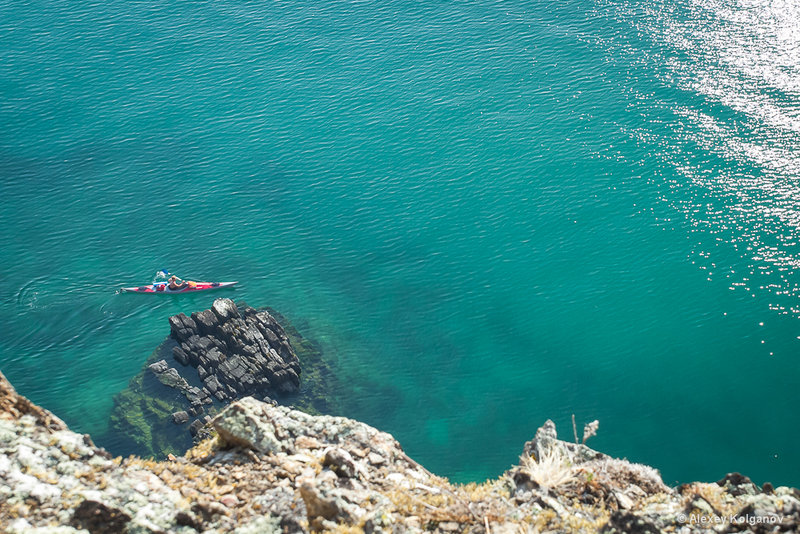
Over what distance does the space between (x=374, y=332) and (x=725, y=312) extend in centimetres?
2528

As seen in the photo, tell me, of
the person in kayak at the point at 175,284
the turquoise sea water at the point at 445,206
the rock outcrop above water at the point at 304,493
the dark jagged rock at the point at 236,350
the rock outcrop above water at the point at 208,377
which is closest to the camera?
the rock outcrop above water at the point at 304,493

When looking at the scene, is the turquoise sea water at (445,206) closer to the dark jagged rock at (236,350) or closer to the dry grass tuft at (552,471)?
the dark jagged rock at (236,350)

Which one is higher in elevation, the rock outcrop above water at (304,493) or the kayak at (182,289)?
the kayak at (182,289)

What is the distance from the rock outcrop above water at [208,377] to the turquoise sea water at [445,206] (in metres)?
1.94

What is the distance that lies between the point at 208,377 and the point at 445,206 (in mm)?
25012

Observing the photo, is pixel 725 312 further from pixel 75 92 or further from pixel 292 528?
pixel 75 92

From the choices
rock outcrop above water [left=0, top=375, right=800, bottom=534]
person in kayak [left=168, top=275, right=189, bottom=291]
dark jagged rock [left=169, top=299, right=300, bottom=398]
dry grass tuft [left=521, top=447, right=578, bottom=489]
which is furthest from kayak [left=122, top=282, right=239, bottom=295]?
Result: dry grass tuft [left=521, top=447, right=578, bottom=489]

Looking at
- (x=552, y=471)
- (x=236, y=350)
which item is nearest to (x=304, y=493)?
(x=552, y=471)

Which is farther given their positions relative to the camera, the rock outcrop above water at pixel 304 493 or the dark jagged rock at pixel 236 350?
the dark jagged rock at pixel 236 350

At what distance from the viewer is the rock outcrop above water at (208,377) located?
137 ft

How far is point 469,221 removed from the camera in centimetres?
5716

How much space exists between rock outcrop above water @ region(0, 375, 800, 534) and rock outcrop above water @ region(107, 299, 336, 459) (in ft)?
75.9

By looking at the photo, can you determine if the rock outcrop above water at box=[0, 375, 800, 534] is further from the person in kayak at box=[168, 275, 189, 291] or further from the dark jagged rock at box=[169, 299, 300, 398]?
the person in kayak at box=[168, 275, 189, 291]

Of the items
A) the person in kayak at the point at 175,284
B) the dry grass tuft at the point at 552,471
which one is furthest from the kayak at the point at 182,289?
the dry grass tuft at the point at 552,471
